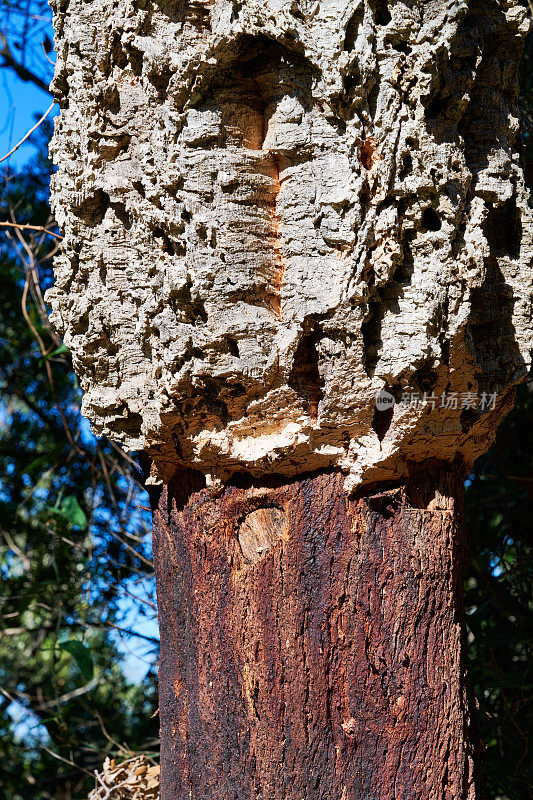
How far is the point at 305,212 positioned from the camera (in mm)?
1130

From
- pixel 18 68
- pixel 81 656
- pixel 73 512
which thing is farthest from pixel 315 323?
pixel 18 68

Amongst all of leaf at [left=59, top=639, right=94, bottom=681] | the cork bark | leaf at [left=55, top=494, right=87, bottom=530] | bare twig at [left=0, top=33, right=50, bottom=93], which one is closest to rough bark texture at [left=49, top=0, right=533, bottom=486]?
the cork bark

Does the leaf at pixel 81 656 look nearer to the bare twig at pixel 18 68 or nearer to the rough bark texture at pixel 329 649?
the rough bark texture at pixel 329 649

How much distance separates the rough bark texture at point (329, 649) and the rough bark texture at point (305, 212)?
8 cm

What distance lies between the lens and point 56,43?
133 cm

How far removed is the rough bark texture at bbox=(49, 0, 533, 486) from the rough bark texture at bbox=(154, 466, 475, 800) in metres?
0.08

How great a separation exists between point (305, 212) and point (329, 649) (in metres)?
0.65

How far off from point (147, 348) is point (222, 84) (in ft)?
1.38

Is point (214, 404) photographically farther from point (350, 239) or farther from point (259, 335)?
point (350, 239)

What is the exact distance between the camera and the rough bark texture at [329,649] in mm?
1145

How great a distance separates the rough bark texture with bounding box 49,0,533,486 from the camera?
43.5 inches

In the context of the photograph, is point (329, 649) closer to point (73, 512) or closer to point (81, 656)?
point (81, 656)

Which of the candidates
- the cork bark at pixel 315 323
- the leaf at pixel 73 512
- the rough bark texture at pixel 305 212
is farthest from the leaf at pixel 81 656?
the rough bark texture at pixel 305 212

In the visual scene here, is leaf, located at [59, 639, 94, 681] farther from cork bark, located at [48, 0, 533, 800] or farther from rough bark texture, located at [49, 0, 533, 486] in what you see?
rough bark texture, located at [49, 0, 533, 486]
